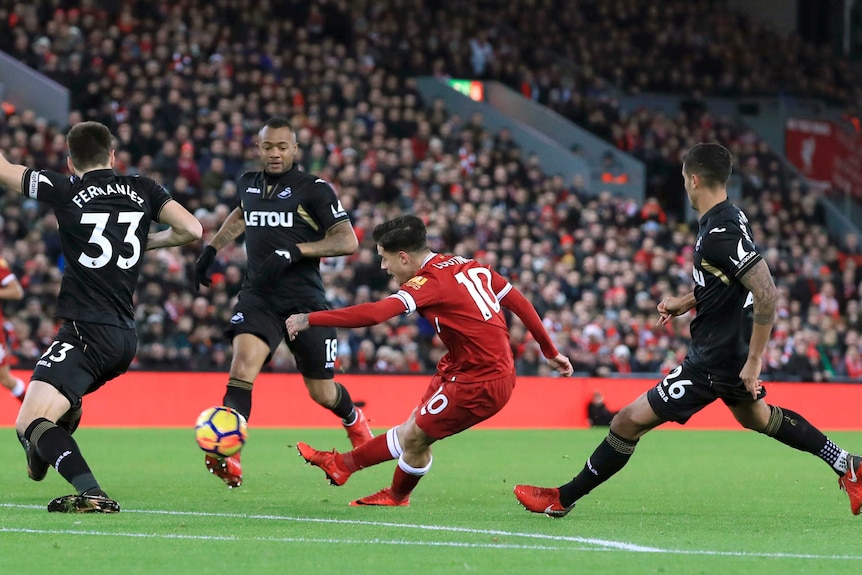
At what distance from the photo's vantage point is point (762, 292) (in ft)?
24.7

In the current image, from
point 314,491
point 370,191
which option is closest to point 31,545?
point 314,491

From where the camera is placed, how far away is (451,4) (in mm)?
31094

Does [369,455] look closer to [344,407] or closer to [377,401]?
[344,407]

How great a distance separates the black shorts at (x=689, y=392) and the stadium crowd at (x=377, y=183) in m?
11.8

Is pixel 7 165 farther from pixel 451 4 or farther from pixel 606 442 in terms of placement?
pixel 451 4

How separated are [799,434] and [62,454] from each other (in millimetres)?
4136

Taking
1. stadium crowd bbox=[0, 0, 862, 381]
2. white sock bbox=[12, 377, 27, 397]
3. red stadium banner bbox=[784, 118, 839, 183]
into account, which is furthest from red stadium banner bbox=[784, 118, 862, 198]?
white sock bbox=[12, 377, 27, 397]

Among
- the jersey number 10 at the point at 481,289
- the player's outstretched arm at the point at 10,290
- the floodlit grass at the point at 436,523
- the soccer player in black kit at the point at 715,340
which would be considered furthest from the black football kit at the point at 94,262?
the player's outstretched arm at the point at 10,290

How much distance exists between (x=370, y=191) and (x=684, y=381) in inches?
627

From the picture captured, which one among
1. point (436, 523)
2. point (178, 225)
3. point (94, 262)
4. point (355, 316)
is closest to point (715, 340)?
point (436, 523)

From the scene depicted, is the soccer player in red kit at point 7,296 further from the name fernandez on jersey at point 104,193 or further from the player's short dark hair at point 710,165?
the player's short dark hair at point 710,165

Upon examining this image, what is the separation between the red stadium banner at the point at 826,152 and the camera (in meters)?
33.2

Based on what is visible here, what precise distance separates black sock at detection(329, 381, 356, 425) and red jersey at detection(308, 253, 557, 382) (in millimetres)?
1960

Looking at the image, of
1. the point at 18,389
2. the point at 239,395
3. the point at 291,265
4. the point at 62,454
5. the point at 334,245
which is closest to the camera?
the point at 62,454
